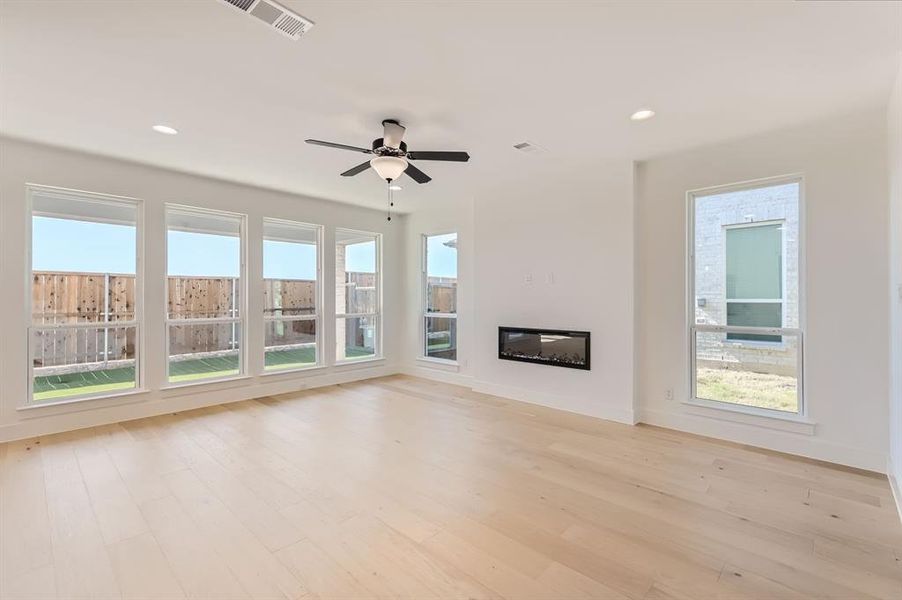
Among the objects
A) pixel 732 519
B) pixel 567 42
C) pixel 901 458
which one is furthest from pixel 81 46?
pixel 901 458

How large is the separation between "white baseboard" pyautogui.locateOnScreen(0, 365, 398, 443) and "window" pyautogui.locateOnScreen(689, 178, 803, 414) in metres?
4.88

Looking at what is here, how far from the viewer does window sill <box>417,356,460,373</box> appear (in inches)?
247

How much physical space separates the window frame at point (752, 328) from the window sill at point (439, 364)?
3.22 metres

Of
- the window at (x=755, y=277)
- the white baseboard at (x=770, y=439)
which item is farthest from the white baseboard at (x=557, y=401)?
the window at (x=755, y=277)

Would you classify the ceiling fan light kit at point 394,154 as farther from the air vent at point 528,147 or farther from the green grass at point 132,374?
the green grass at point 132,374

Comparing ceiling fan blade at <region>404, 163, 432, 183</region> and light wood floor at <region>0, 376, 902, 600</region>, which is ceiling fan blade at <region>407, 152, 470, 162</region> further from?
light wood floor at <region>0, 376, 902, 600</region>

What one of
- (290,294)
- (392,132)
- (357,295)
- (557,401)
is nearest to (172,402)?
(290,294)

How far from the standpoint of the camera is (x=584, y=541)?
2.24 metres

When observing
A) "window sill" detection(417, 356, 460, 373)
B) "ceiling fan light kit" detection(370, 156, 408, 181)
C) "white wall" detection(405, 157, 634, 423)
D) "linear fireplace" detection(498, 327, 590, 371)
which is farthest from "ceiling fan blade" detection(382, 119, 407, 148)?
"window sill" detection(417, 356, 460, 373)

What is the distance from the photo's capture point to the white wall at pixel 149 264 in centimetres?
382

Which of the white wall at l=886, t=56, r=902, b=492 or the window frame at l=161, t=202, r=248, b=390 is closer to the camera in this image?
the white wall at l=886, t=56, r=902, b=492

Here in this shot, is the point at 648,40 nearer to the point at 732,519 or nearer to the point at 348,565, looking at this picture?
the point at 732,519

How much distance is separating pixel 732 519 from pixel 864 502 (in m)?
1.06

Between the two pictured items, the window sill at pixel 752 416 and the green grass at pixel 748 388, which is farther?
the green grass at pixel 748 388
